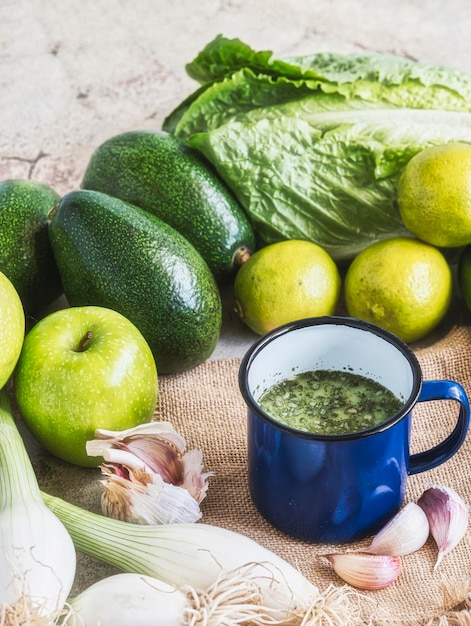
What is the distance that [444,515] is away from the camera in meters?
1.06

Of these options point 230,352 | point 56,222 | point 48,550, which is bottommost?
point 230,352

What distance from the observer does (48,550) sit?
920 millimetres

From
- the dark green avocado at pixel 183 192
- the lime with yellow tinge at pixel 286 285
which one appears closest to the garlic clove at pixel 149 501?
the lime with yellow tinge at pixel 286 285

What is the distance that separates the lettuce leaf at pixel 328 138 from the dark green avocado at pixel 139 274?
216 mm

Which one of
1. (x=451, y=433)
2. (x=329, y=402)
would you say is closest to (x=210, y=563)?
(x=329, y=402)

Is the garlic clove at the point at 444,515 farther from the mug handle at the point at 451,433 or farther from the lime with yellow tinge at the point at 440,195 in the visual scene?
→ the lime with yellow tinge at the point at 440,195

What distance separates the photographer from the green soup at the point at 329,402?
1014mm

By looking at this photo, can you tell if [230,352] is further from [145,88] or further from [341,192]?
[145,88]

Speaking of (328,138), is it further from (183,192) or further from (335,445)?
(335,445)

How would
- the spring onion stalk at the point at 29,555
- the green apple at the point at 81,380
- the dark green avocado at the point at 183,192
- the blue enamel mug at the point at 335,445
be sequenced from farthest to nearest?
the dark green avocado at the point at 183,192
the green apple at the point at 81,380
the blue enamel mug at the point at 335,445
the spring onion stalk at the point at 29,555

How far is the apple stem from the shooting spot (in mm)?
1146

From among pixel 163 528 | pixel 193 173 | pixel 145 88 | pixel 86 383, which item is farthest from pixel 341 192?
pixel 145 88

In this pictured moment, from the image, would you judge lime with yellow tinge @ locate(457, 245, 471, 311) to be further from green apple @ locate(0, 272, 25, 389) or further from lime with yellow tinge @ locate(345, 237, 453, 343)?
green apple @ locate(0, 272, 25, 389)

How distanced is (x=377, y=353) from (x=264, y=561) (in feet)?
0.96
